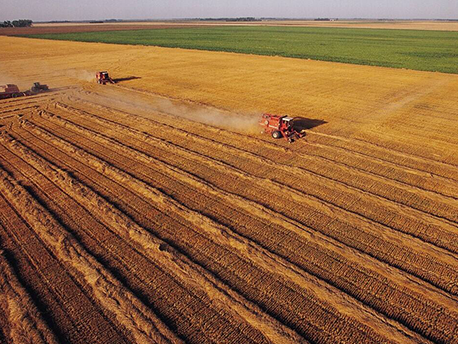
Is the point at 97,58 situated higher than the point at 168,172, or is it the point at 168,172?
the point at 97,58

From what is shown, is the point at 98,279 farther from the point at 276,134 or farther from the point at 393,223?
the point at 276,134

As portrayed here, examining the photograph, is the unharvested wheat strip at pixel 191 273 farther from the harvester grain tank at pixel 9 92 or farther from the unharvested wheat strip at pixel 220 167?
the harvester grain tank at pixel 9 92

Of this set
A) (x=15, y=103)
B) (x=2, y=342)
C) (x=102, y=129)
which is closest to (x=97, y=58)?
(x=15, y=103)

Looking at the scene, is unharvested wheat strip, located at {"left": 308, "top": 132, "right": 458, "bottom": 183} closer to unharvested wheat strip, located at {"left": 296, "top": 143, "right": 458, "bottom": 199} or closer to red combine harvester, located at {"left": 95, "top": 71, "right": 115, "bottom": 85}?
unharvested wheat strip, located at {"left": 296, "top": 143, "right": 458, "bottom": 199}

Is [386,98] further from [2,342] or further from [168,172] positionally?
[2,342]

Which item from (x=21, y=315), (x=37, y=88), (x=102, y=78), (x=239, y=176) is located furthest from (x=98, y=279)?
(x=102, y=78)

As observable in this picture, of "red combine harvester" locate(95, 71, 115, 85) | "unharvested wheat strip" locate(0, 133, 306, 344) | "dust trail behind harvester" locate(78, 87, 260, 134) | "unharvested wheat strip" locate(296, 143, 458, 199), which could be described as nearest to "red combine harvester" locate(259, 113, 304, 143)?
"dust trail behind harvester" locate(78, 87, 260, 134)

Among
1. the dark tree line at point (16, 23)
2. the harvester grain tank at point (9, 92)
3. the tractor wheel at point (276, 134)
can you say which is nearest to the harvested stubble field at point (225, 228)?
the tractor wheel at point (276, 134)
